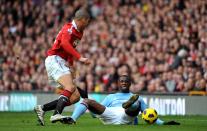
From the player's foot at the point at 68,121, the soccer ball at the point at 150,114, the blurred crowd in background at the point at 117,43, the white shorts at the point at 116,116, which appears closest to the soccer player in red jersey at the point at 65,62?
the player's foot at the point at 68,121

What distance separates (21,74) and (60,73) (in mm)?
14176

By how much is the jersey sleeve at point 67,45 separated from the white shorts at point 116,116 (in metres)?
1.31

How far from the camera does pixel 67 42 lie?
1458 centimetres

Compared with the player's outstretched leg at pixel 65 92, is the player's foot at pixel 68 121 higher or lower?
lower

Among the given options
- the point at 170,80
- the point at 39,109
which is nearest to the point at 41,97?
the point at 170,80

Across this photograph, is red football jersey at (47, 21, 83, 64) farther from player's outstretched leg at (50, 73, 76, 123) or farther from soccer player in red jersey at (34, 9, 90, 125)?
player's outstretched leg at (50, 73, 76, 123)

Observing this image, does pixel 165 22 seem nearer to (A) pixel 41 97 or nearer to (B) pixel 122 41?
(B) pixel 122 41

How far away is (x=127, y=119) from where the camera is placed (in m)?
14.9

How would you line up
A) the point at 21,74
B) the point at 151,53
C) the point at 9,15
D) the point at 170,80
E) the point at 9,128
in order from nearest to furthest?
the point at 9,128 < the point at 170,80 < the point at 151,53 < the point at 21,74 < the point at 9,15

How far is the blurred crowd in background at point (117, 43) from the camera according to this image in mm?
24047

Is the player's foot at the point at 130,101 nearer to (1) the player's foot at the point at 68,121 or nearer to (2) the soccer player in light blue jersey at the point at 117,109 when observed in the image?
(2) the soccer player in light blue jersey at the point at 117,109

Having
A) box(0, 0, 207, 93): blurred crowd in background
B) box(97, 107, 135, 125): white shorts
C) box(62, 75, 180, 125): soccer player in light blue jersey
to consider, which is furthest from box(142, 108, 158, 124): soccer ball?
box(0, 0, 207, 93): blurred crowd in background

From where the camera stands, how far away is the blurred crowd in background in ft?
78.9

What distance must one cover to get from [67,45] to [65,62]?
71 cm
